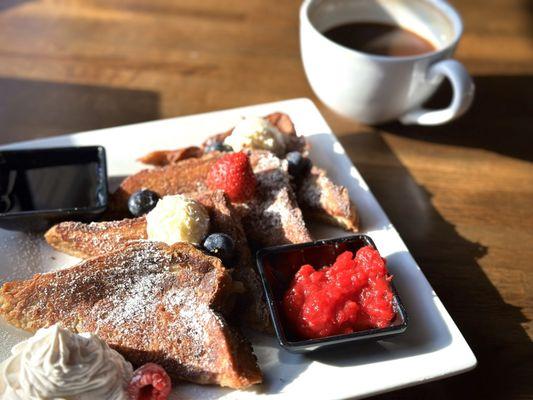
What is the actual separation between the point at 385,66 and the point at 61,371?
5.02 feet

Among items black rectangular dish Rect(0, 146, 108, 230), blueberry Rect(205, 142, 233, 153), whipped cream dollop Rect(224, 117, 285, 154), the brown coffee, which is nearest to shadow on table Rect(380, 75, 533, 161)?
the brown coffee

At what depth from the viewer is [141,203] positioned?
5.82 ft

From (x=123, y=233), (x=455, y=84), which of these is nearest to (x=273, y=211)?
(x=123, y=233)

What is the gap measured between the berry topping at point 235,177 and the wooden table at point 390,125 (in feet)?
1.99

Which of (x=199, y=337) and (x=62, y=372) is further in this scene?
(x=199, y=337)

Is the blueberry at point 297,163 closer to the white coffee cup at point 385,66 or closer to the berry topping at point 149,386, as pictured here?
the white coffee cup at point 385,66

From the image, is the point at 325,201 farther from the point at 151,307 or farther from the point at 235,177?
the point at 151,307

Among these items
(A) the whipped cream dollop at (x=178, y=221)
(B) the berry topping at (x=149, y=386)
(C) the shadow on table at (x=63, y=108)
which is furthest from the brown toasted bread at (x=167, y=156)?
(B) the berry topping at (x=149, y=386)

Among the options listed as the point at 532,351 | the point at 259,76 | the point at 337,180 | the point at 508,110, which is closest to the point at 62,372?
the point at 337,180

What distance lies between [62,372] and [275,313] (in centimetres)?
53

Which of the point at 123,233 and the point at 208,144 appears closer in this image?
the point at 123,233

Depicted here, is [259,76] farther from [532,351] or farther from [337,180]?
[532,351]

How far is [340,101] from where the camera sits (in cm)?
234

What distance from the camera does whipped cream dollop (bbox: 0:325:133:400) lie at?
50.0 inches
